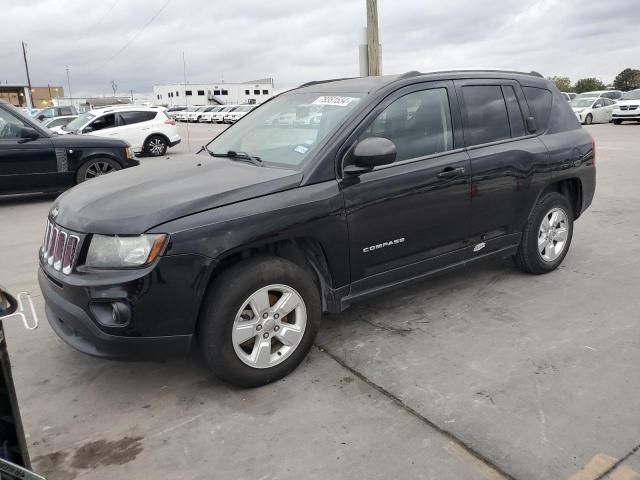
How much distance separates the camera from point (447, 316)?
4.08 m

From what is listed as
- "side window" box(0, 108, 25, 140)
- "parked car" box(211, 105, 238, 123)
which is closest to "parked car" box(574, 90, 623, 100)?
"parked car" box(211, 105, 238, 123)

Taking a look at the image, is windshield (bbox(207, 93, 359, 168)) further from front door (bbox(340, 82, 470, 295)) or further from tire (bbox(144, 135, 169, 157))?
tire (bbox(144, 135, 169, 157))

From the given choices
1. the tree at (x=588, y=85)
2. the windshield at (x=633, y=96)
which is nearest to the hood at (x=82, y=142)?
the windshield at (x=633, y=96)

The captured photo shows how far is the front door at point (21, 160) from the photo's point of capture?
8.44 m

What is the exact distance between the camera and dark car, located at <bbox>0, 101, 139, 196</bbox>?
8.47 metres

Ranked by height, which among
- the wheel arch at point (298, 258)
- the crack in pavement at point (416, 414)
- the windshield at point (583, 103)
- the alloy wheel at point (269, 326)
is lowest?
the crack in pavement at point (416, 414)

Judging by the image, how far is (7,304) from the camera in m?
1.85

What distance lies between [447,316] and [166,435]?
7.42ft

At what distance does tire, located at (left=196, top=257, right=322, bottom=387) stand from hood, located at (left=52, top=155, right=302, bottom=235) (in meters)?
0.42

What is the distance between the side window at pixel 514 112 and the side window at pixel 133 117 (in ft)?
45.7

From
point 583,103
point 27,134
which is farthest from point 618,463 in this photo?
point 583,103

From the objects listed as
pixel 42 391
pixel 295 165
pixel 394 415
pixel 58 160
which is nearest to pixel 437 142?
pixel 295 165

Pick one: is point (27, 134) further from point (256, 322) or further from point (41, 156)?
point (256, 322)

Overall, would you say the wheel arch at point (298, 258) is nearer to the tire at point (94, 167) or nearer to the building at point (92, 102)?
the tire at point (94, 167)
